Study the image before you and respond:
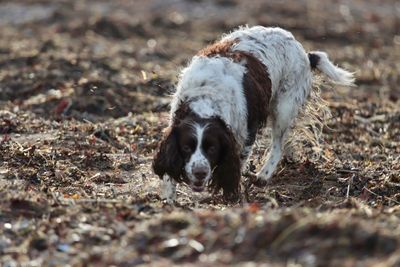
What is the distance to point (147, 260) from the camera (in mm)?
4918

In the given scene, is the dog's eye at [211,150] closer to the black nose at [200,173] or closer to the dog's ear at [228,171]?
the dog's ear at [228,171]

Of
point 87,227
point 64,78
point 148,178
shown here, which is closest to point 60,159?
point 148,178

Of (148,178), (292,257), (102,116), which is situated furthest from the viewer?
(102,116)

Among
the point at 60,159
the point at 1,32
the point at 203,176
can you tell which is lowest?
the point at 1,32

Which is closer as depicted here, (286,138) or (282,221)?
(282,221)

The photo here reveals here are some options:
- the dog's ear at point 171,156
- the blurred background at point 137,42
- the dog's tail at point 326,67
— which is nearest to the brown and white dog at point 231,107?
the dog's ear at point 171,156

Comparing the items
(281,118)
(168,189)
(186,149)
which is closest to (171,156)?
(186,149)

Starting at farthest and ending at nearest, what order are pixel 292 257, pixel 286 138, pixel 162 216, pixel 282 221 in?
pixel 286 138 → pixel 162 216 → pixel 282 221 → pixel 292 257

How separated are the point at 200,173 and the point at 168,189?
0.64 meters

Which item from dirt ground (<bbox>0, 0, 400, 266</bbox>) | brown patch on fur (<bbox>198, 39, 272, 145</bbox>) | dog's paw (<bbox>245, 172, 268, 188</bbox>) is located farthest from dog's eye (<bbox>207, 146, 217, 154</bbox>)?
dog's paw (<bbox>245, 172, 268, 188</bbox>)

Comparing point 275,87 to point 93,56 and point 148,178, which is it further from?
point 93,56

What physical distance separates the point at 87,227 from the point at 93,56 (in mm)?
8740

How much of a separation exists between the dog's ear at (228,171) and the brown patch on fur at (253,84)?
55 cm

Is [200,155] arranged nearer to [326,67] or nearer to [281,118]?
[281,118]
